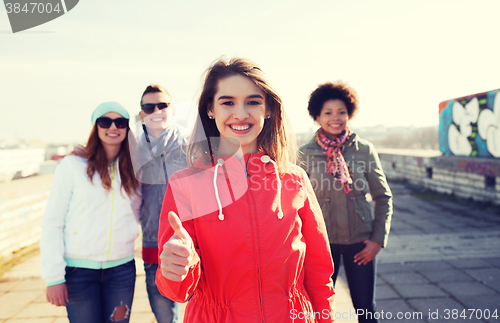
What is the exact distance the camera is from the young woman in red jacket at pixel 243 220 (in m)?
1.24

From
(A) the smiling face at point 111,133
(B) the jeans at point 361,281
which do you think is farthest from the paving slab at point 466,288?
(A) the smiling face at point 111,133

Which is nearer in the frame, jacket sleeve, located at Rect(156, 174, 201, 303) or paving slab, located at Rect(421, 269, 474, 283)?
jacket sleeve, located at Rect(156, 174, 201, 303)

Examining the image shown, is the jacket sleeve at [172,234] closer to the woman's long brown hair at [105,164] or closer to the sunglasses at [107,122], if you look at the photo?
the woman's long brown hair at [105,164]

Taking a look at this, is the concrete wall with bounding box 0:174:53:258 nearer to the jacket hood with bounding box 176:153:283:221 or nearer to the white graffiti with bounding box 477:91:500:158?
the jacket hood with bounding box 176:153:283:221

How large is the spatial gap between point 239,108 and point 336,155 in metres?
1.24

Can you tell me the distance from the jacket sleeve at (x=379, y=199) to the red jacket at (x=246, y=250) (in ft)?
3.34

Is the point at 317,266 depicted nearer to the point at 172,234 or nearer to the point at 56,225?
the point at 172,234

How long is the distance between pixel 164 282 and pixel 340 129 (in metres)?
1.85

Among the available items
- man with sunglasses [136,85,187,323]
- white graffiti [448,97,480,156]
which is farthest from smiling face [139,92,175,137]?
white graffiti [448,97,480,156]

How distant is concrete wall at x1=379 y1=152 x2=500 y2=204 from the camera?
717 cm

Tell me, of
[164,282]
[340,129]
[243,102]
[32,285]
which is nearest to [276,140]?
[243,102]

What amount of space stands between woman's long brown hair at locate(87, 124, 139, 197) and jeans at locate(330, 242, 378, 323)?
152cm

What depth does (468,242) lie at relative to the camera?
5043 mm

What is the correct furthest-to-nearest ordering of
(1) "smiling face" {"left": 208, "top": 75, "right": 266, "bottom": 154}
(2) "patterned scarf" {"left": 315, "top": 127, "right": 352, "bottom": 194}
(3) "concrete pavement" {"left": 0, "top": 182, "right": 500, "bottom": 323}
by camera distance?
(3) "concrete pavement" {"left": 0, "top": 182, "right": 500, "bottom": 323} < (2) "patterned scarf" {"left": 315, "top": 127, "right": 352, "bottom": 194} < (1) "smiling face" {"left": 208, "top": 75, "right": 266, "bottom": 154}
